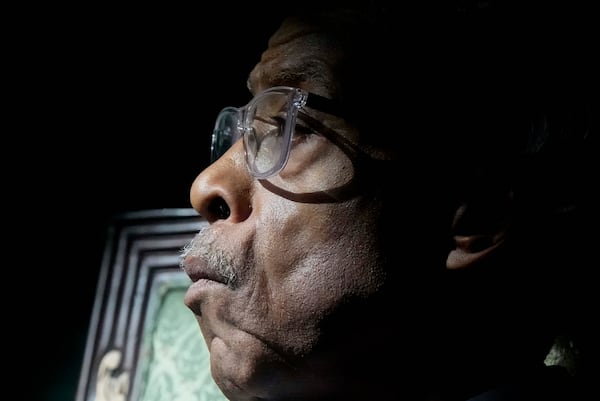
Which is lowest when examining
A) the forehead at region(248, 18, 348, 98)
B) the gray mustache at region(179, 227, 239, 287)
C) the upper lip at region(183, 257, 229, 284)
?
the upper lip at region(183, 257, 229, 284)

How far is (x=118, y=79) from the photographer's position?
165 cm

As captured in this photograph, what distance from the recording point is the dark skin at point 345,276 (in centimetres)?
91

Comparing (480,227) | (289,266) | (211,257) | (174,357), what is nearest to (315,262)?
(289,266)

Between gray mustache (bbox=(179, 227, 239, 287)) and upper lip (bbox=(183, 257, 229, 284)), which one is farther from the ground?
gray mustache (bbox=(179, 227, 239, 287))

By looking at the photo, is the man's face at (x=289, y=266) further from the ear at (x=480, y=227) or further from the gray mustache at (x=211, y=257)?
the ear at (x=480, y=227)

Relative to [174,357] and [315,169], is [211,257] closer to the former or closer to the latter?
[315,169]

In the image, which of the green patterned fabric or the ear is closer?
the ear

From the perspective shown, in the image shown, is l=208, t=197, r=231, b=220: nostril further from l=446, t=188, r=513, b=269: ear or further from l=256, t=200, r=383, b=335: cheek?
l=446, t=188, r=513, b=269: ear

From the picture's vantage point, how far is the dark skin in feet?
2.99

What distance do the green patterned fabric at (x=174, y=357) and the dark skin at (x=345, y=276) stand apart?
498mm

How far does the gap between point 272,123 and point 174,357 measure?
701mm

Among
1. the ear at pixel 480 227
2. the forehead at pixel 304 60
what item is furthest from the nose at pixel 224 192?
the ear at pixel 480 227

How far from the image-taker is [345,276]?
902 mm

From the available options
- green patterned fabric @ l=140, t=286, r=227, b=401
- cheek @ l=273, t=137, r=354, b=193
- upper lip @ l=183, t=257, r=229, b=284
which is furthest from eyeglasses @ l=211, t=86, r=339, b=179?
green patterned fabric @ l=140, t=286, r=227, b=401
